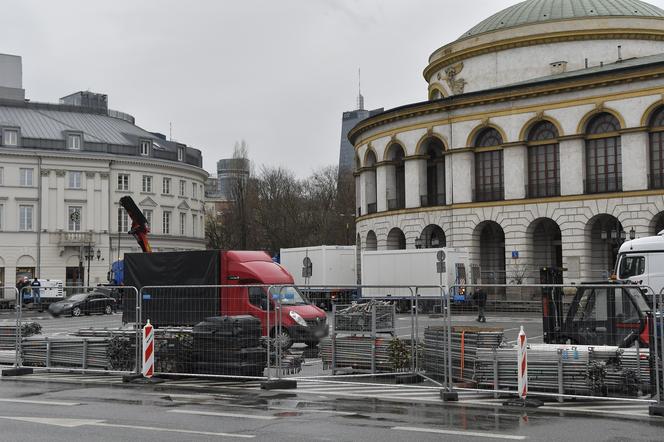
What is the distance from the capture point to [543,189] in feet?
171

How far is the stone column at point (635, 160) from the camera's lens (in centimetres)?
4712

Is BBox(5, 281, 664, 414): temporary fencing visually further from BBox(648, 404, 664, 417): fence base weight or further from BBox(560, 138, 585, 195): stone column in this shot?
BBox(560, 138, 585, 195): stone column

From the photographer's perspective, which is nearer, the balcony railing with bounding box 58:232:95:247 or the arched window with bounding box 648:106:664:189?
the arched window with bounding box 648:106:664:189

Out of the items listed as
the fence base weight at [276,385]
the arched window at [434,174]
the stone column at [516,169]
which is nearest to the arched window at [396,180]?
the arched window at [434,174]

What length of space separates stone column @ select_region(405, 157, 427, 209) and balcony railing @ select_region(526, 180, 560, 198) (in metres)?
8.01

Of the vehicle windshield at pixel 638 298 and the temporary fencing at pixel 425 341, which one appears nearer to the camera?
the temporary fencing at pixel 425 341

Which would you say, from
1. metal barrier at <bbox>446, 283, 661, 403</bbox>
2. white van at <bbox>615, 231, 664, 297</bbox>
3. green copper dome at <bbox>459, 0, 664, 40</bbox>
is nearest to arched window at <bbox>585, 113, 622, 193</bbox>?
green copper dome at <bbox>459, 0, 664, 40</bbox>

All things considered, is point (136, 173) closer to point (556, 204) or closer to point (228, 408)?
point (556, 204)

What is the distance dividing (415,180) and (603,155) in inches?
517

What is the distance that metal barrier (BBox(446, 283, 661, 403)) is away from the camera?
13633 millimetres

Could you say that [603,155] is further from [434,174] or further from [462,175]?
[434,174]

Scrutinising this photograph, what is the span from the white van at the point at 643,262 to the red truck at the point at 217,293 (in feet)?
31.4

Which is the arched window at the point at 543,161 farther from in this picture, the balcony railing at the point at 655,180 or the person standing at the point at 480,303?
the person standing at the point at 480,303

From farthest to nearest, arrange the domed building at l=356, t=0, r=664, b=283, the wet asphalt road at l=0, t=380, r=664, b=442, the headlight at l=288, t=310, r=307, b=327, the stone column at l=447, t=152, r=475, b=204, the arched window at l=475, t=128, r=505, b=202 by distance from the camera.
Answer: the stone column at l=447, t=152, r=475, b=204 < the arched window at l=475, t=128, r=505, b=202 < the domed building at l=356, t=0, r=664, b=283 < the headlight at l=288, t=310, r=307, b=327 < the wet asphalt road at l=0, t=380, r=664, b=442
